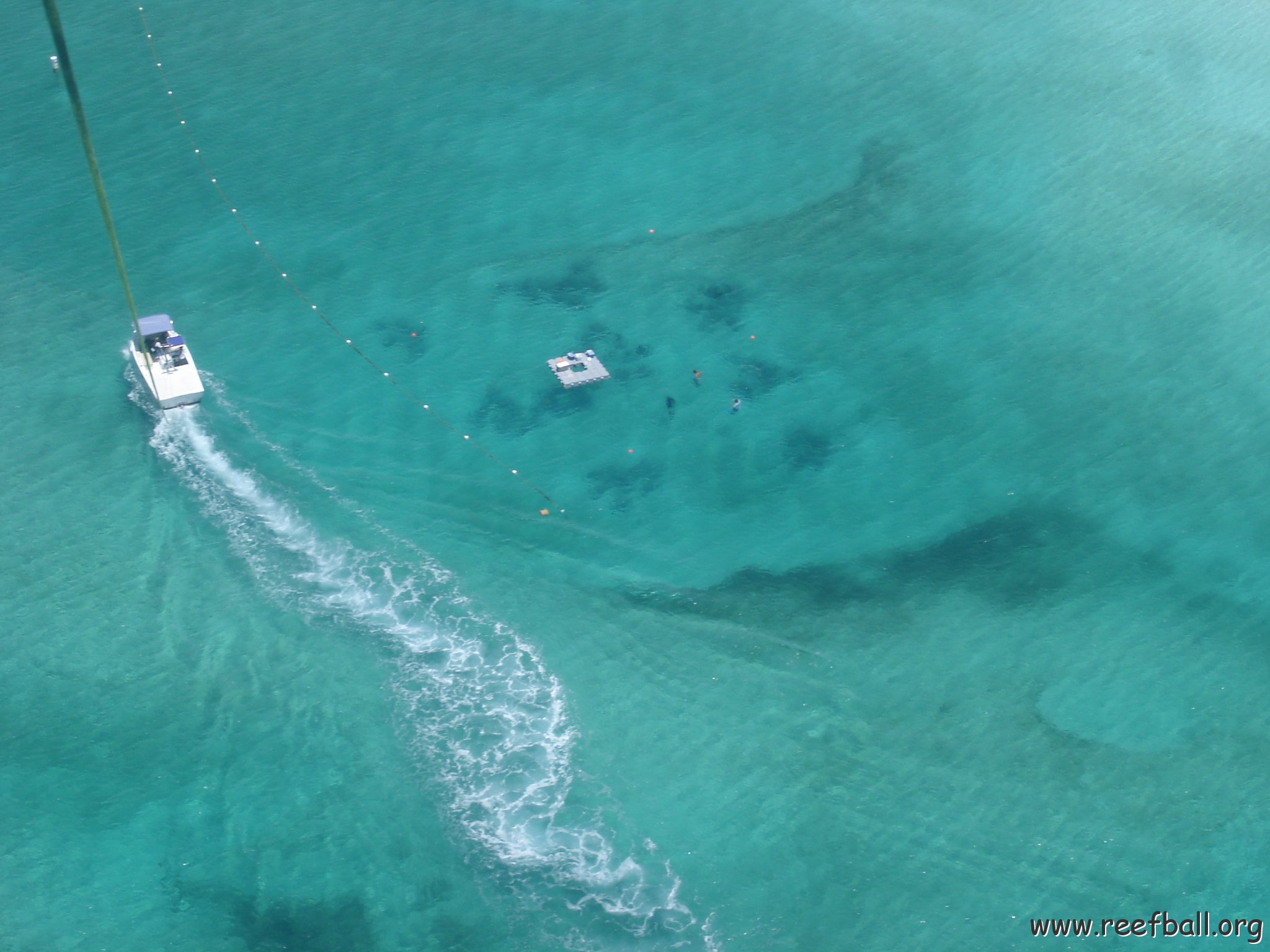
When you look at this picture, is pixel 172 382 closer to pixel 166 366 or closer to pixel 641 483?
pixel 166 366

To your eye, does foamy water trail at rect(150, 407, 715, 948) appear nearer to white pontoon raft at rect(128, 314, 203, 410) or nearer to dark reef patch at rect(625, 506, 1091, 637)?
white pontoon raft at rect(128, 314, 203, 410)

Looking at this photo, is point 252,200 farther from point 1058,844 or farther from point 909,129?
point 1058,844

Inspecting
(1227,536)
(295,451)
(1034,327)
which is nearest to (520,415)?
(295,451)

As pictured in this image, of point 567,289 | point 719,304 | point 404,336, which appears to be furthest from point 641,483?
point 404,336

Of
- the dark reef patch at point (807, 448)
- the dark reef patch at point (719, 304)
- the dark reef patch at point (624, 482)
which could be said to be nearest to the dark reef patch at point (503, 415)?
the dark reef patch at point (624, 482)

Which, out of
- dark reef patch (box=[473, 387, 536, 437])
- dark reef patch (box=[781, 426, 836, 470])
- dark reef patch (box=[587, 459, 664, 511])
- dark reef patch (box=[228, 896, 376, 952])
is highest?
dark reef patch (box=[473, 387, 536, 437])

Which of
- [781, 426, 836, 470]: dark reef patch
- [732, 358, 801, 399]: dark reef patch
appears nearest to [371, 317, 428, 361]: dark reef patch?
[732, 358, 801, 399]: dark reef patch
